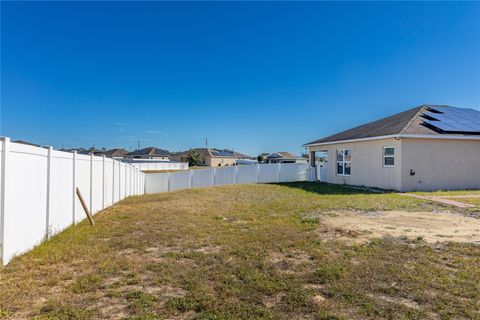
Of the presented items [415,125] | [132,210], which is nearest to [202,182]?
[132,210]

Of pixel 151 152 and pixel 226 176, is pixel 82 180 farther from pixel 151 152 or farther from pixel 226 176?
pixel 151 152

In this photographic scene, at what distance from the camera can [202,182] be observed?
21.5 m

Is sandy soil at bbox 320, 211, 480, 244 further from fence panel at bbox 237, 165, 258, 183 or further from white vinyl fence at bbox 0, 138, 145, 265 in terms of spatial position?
fence panel at bbox 237, 165, 258, 183

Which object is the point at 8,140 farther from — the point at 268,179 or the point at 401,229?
the point at 268,179

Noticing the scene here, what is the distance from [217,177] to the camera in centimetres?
2144

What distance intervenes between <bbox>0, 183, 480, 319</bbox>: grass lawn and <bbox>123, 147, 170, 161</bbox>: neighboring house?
6891 centimetres

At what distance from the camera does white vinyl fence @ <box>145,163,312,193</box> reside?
2128 centimetres

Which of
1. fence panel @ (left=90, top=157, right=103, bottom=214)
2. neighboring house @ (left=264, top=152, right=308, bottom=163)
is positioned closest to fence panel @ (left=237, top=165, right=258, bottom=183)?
fence panel @ (left=90, top=157, right=103, bottom=214)

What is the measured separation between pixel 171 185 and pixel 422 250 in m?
18.1

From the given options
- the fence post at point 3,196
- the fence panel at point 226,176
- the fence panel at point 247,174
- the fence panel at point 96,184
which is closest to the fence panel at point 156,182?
the fence panel at point 226,176

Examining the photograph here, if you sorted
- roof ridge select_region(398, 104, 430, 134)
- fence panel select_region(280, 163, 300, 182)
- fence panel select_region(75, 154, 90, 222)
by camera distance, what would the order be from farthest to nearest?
fence panel select_region(280, 163, 300, 182) < roof ridge select_region(398, 104, 430, 134) < fence panel select_region(75, 154, 90, 222)

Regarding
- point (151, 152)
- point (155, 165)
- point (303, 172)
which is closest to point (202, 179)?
point (303, 172)

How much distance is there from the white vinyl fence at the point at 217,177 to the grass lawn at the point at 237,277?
14851mm

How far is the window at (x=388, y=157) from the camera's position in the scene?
13930mm
